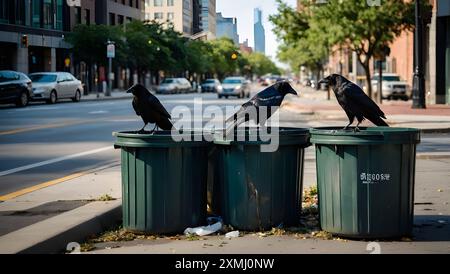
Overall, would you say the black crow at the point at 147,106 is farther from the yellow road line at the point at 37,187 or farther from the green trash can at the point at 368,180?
the yellow road line at the point at 37,187

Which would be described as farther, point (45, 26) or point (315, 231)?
point (45, 26)

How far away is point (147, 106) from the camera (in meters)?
7.88

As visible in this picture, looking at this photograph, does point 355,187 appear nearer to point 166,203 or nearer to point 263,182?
point 263,182

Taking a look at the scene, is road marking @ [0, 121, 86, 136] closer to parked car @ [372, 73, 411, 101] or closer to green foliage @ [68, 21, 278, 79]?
green foliage @ [68, 21, 278, 79]

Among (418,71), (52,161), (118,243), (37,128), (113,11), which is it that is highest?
(113,11)

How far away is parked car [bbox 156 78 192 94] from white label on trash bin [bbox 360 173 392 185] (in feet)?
202

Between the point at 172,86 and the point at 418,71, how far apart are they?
133 ft

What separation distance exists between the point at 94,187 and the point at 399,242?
523cm

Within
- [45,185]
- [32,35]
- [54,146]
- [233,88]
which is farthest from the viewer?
[32,35]

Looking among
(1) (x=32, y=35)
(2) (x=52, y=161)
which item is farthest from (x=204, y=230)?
(1) (x=32, y=35)

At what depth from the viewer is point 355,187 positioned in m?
7.07

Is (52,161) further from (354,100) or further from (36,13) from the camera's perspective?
(36,13)

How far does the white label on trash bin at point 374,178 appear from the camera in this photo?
701cm
